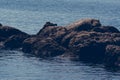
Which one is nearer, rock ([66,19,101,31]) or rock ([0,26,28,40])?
rock ([66,19,101,31])

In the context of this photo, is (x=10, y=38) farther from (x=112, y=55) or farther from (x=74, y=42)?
(x=112, y=55)

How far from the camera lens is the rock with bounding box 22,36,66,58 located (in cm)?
9262

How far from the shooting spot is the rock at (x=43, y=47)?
92625 millimetres

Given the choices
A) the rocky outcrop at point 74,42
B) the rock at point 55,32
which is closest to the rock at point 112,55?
the rocky outcrop at point 74,42

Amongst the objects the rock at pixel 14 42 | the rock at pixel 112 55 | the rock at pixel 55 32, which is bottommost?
the rock at pixel 112 55

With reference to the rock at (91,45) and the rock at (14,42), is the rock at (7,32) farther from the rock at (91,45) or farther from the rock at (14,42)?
the rock at (91,45)

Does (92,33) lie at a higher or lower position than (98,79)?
higher

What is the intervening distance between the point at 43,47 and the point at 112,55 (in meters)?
12.1

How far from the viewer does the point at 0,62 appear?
87688mm

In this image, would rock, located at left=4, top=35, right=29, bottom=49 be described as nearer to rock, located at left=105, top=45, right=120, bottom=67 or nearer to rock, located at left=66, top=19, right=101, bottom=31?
rock, located at left=66, top=19, right=101, bottom=31

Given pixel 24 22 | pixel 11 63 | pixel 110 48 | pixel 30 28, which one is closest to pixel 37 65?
pixel 11 63

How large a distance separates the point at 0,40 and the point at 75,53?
1621cm

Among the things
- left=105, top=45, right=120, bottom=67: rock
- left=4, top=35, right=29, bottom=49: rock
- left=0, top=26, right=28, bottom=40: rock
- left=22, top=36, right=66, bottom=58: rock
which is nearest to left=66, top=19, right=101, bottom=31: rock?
left=22, top=36, right=66, bottom=58: rock

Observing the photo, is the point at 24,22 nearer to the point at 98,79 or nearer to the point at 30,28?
the point at 30,28
